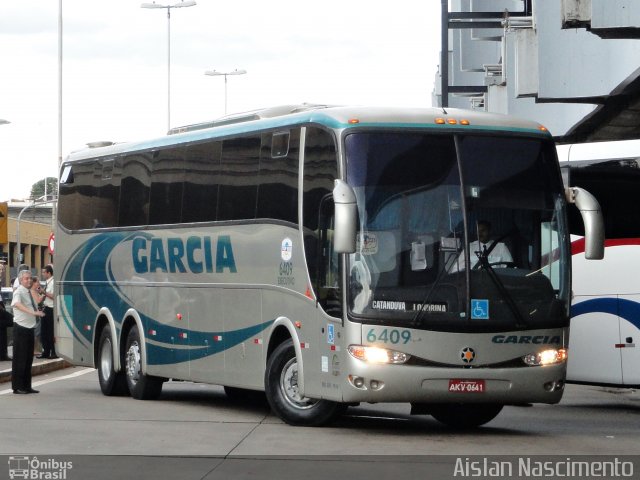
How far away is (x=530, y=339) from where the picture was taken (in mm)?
14469

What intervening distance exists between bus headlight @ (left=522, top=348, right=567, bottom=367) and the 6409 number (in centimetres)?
124

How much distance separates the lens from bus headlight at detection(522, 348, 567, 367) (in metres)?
14.5

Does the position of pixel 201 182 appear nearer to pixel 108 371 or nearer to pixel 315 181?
pixel 315 181

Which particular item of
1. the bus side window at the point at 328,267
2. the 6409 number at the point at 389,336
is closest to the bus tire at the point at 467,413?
the 6409 number at the point at 389,336

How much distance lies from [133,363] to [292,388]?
493cm

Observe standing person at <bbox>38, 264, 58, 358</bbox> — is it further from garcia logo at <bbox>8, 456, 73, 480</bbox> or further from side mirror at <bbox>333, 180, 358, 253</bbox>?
garcia logo at <bbox>8, 456, 73, 480</bbox>

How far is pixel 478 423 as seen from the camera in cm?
1587

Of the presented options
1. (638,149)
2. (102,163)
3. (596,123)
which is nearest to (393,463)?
(638,149)

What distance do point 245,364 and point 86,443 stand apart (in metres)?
3.28

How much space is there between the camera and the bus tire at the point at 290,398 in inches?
595

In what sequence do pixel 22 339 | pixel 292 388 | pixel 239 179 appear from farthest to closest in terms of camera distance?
1. pixel 22 339
2. pixel 239 179
3. pixel 292 388

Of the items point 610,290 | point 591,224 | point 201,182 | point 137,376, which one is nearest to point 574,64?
point 610,290

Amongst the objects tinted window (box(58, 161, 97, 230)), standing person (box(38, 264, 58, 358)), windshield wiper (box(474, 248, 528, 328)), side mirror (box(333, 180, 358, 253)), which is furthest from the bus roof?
standing person (box(38, 264, 58, 358))

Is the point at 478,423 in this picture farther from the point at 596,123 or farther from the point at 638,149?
the point at 596,123
